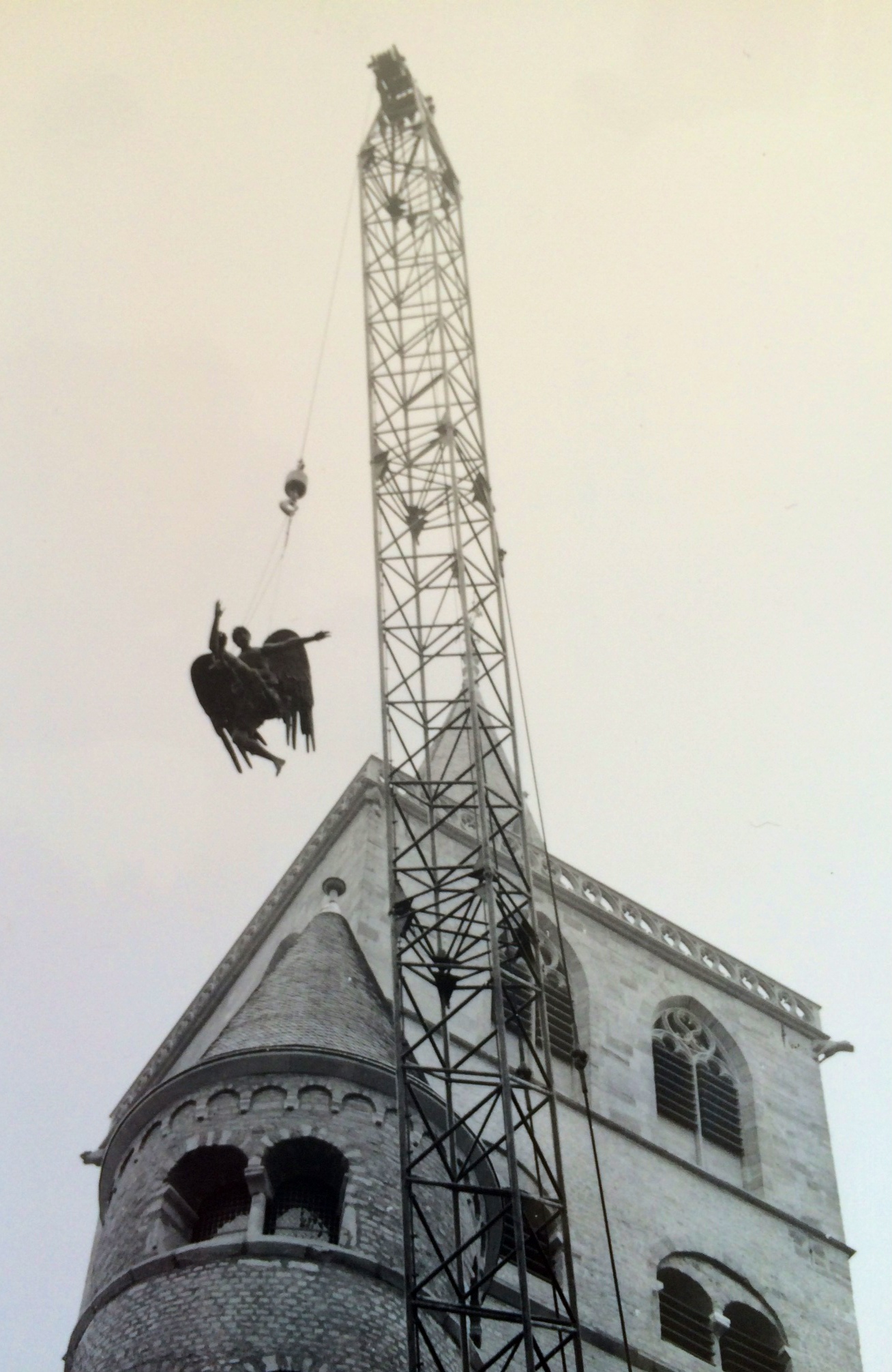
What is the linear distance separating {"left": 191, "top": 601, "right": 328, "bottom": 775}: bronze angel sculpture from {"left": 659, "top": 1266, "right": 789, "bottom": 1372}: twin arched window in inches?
411

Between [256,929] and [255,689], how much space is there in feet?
31.3

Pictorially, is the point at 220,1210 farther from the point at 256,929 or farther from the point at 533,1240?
the point at 256,929

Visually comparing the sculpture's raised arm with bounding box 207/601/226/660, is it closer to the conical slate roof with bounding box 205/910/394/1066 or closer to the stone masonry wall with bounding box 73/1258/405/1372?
the conical slate roof with bounding box 205/910/394/1066

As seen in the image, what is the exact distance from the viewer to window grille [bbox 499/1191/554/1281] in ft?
82.1

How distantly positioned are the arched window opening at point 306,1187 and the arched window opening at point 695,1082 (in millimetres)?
10563

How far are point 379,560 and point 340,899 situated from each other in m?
5.84

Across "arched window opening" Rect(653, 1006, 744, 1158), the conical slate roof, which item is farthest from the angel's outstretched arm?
"arched window opening" Rect(653, 1006, 744, 1158)

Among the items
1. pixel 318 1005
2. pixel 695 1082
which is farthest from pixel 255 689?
pixel 695 1082

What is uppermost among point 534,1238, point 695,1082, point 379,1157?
point 695,1082

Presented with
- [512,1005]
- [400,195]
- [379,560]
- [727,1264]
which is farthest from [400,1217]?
[400,195]

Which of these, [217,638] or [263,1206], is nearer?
[263,1206]

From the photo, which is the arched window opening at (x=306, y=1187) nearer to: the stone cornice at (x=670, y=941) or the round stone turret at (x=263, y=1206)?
the round stone turret at (x=263, y=1206)

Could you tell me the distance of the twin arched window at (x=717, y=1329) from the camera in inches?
1200

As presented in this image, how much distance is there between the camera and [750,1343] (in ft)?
103
